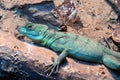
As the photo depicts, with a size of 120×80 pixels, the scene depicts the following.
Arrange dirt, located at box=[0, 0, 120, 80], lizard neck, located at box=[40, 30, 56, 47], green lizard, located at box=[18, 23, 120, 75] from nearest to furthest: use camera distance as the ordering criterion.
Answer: green lizard, located at box=[18, 23, 120, 75] < lizard neck, located at box=[40, 30, 56, 47] < dirt, located at box=[0, 0, 120, 80]

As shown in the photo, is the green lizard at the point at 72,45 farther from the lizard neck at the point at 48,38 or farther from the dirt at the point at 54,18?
the dirt at the point at 54,18

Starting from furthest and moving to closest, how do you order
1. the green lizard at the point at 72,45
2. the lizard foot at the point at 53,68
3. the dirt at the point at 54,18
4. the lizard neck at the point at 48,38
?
the dirt at the point at 54,18, the lizard neck at the point at 48,38, the green lizard at the point at 72,45, the lizard foot at the point at 53,68

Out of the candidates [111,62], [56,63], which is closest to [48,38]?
[56,63]

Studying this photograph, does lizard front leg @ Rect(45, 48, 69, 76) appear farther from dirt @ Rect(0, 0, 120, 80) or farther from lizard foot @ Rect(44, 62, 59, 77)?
dirt @ Rect(0, 0, 120, 80)

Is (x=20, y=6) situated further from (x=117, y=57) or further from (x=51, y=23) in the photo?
(x=117, y=57)

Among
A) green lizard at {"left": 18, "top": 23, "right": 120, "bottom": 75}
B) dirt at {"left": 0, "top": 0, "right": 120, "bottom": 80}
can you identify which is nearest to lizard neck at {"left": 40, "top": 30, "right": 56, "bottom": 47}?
green lizard at {"left": 18, "top": 23, "right": 120, "bottom": 75}

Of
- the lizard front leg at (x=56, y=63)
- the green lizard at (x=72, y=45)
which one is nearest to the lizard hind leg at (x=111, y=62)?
the green lizard at (x=72, y=45)

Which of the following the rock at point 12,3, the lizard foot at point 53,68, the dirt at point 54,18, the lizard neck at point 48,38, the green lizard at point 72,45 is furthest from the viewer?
the rock at point 12,3

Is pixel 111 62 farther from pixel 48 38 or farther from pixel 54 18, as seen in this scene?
pixel 54 18
